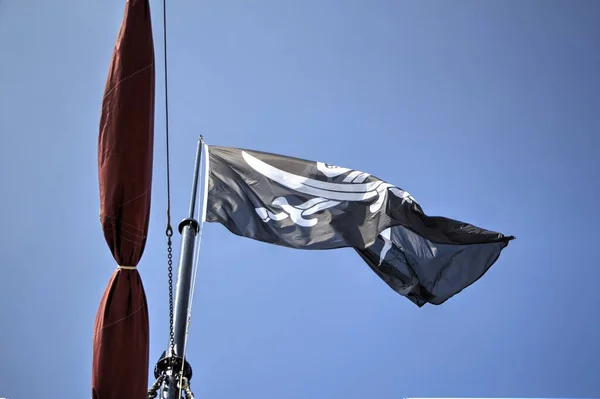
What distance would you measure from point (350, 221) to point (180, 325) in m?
4.45

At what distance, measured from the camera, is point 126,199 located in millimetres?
7781

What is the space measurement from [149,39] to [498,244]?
708 centimetres

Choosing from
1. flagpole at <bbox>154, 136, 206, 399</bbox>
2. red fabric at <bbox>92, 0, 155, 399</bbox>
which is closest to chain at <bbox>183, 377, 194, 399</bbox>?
flagpole at <bbox>154, 136, 206, 399</bbox>

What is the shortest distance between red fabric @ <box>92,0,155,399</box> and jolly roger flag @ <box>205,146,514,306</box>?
336cm

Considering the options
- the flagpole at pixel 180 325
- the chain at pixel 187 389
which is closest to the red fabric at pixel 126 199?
the flagpole at pixel 180 325

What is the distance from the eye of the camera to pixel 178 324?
8.62 meters

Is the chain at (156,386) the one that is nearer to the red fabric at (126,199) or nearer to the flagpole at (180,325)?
the flagpole at (180,325)

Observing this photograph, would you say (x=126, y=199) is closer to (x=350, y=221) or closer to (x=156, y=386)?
(x=156, y=386)

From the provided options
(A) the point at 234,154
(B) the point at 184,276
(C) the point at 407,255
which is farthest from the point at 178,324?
(C) the point at 407,255

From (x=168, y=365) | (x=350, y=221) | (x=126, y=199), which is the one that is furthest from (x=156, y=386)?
(x=350, y=221)

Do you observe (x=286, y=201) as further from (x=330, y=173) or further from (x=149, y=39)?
(x=149, y=39)

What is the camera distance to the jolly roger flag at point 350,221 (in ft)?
38.7

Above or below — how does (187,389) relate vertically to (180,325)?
below

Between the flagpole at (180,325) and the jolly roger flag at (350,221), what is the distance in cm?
191
